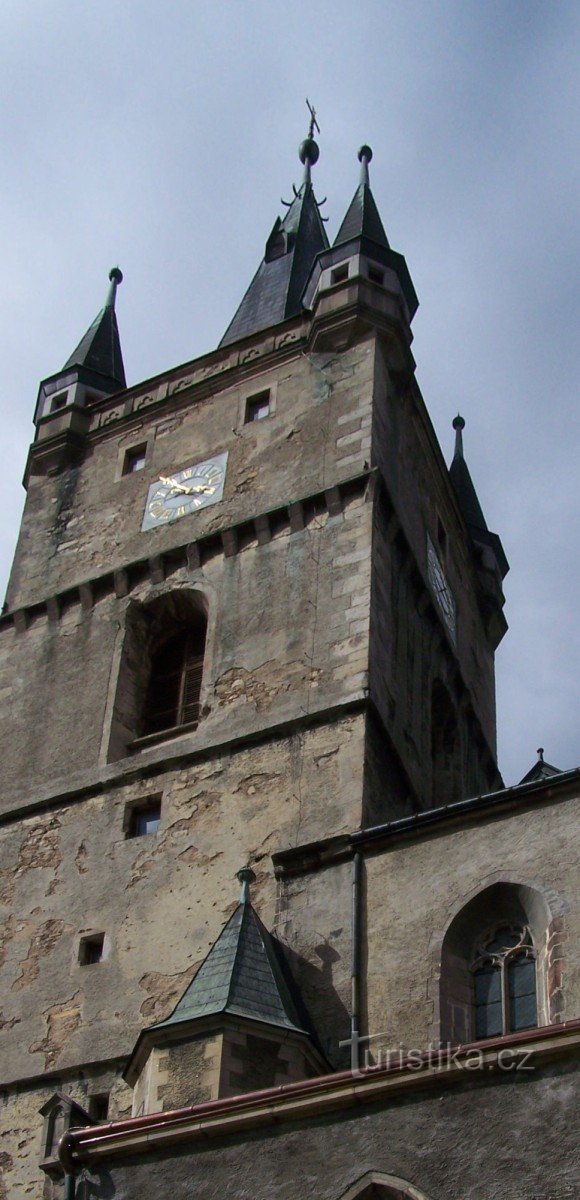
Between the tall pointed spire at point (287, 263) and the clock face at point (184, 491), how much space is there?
14.4 ft

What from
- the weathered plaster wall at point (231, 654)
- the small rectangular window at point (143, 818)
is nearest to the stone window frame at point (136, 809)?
the small rectangular window at point (143, 818)

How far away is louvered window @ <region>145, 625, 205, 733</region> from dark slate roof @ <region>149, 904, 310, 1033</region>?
4683 mm

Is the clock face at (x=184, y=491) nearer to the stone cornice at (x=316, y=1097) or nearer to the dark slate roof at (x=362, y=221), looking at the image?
the dark slate roof at (x=362, y=221)

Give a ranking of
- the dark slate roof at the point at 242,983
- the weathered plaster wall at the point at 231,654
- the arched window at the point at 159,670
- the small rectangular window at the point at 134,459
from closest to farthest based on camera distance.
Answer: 1. the dark slate roof at the point at 242,983
2. the weathered plaster wall at the point at 231,654
3. the arched window at the point at 159,670
4. the small rectangular window at the point at 134,459

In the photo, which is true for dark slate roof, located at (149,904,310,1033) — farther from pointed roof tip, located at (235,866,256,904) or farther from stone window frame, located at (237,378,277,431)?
stone window frame, located at (237,378,277,431)

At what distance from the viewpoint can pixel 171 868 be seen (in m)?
18.6

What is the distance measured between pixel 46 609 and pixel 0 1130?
7722mm

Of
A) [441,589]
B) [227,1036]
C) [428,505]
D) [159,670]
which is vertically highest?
[428,505]

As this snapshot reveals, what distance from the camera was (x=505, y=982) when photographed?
15.8 metres

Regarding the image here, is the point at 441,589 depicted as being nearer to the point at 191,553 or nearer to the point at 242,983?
the point at 191,553

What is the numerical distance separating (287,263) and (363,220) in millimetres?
4888

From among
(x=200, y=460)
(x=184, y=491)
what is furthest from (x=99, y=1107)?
(x=200, y=460)

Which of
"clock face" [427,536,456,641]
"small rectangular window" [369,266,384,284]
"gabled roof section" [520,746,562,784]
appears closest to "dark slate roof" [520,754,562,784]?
"gabled roof section" [520,746,562,784]

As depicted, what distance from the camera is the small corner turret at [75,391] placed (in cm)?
2586
